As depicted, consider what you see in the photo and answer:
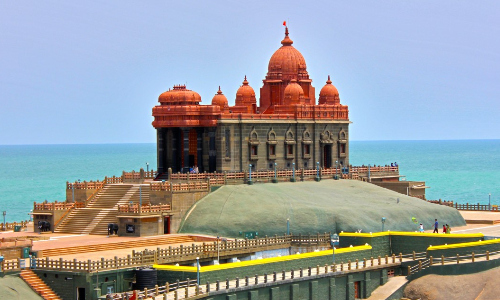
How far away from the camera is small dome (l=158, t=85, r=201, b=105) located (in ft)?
309

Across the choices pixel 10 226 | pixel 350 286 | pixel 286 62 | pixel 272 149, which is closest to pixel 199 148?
pixel 272 149

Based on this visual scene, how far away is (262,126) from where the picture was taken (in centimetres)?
9669

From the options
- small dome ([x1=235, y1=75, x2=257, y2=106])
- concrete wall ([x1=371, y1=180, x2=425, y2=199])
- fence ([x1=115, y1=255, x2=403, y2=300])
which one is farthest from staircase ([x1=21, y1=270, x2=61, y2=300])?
concrete wall ([x1=371, y1=180, x2=425, y2=199])

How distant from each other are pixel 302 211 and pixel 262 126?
1296cm

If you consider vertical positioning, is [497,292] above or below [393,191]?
below

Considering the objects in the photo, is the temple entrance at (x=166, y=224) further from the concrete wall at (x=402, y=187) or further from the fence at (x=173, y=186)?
the concrete wall at (x=402, y=187)

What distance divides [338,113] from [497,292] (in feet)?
110

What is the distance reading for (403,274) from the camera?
7962 cm

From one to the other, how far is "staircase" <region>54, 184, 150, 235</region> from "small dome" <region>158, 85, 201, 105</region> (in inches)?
321

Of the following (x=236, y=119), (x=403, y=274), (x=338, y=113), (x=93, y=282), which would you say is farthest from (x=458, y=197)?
(x=93, y=282)

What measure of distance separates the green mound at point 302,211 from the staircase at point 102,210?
4981mm

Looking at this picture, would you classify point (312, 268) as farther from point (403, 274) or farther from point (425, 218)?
point (425, 218)

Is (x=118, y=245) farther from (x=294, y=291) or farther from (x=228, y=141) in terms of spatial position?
(x=228, y=141)

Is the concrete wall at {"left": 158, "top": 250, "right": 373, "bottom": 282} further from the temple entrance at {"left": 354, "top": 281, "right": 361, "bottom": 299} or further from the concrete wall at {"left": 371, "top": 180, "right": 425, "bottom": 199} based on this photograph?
the concrete wall at {"left": 371, "top": 180, "right": 425, "bottom": 199}
